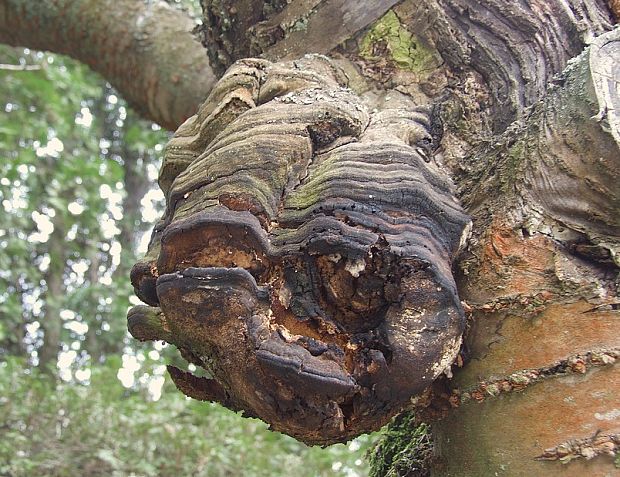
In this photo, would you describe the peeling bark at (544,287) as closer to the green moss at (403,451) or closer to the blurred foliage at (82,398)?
the green moss at (403,451)

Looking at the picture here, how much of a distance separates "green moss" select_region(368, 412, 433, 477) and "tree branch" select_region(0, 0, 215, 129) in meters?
1.16

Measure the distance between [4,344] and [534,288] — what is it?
22.1ft

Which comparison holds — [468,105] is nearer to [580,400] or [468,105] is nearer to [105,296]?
[580,400]

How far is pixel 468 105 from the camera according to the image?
1.01 m

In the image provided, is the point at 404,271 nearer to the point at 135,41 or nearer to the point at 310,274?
the point at 310,274

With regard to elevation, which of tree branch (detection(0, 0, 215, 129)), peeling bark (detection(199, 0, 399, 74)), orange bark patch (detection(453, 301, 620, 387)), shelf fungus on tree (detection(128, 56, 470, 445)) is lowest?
orange bark patch (detection(453, 301, 620, 387))

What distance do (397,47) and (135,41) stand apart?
116 cm

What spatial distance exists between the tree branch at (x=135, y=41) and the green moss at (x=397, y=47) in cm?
89

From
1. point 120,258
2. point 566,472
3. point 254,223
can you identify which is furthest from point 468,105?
point 120,258

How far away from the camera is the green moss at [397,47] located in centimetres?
107

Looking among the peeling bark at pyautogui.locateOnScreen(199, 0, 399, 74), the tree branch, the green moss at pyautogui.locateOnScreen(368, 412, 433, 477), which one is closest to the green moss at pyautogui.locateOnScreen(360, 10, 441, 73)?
the peeling bark at pyautogui.locateOnScreen(199, 0, 399, 74)

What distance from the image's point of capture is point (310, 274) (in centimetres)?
79

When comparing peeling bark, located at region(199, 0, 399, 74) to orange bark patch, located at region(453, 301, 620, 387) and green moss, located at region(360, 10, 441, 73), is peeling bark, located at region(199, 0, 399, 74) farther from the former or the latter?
orange bark patch, located at region(453, 301, 620, 387)

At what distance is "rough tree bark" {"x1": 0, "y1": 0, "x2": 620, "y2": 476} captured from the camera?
74cm
